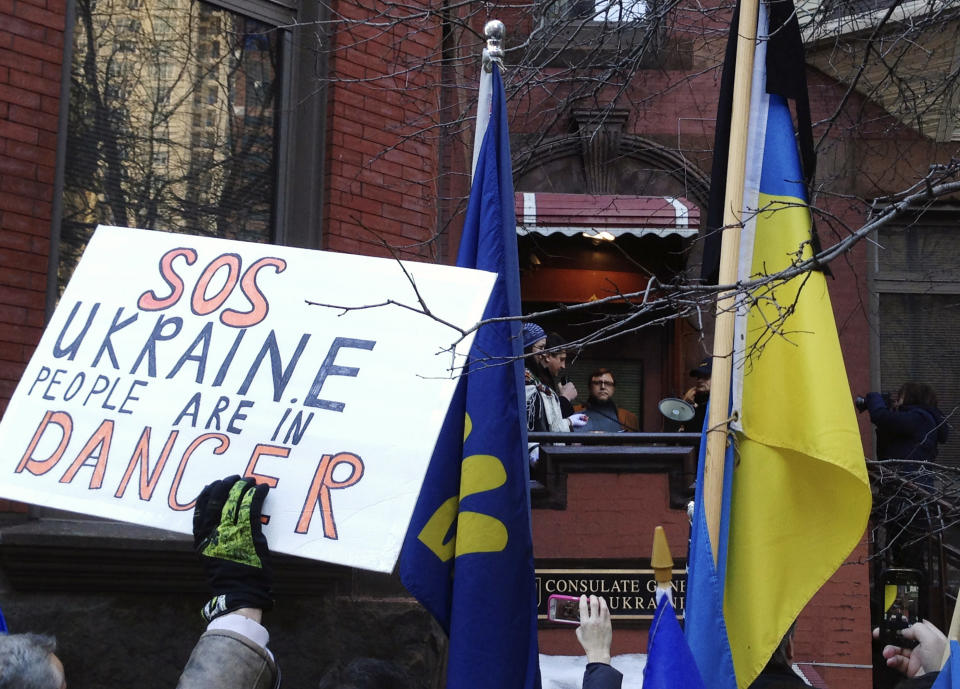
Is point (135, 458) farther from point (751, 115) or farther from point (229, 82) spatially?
point (229, 82)

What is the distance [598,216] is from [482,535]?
587cm

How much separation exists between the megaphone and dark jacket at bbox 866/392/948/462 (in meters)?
1.43

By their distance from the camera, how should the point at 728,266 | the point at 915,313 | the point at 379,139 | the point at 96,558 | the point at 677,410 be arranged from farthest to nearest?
the point at 915,313, the point at 677,410, the point at 379,139, the point at 96,558, the point at 728,266

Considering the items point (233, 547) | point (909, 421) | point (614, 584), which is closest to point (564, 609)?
point (233, 547)

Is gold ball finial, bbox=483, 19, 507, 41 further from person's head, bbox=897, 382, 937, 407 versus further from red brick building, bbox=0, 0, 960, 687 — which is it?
person's head, bbox=897, 382, 937, 407

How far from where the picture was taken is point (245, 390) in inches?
130

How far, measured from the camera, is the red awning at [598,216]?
31.5 ft

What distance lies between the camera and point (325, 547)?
2959mm

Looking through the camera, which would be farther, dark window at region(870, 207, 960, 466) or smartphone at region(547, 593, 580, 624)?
dark window at region(870, 207, 960, 466)

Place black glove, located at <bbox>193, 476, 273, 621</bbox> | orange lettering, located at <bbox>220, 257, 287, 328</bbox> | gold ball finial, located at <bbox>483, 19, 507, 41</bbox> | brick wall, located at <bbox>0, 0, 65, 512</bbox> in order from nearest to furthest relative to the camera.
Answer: black glove, located at <bbox>193, 476, 273, 621</bbox>
orange lettering, located at <bbox>220, 257, 287, 328</bbox>
gold ball finial, located at <bbox>483, 19, 507, 41</bbox>
brick wall, located at <bbox>0, 0, 65, 512</bbox>

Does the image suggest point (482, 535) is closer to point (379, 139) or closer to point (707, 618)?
→ point (707, 618)

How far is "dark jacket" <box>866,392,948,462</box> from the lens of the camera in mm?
8297

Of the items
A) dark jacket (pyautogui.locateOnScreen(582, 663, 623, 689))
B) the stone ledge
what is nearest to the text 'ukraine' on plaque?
the stone ledge

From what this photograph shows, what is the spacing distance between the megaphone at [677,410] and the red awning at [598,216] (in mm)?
1761
